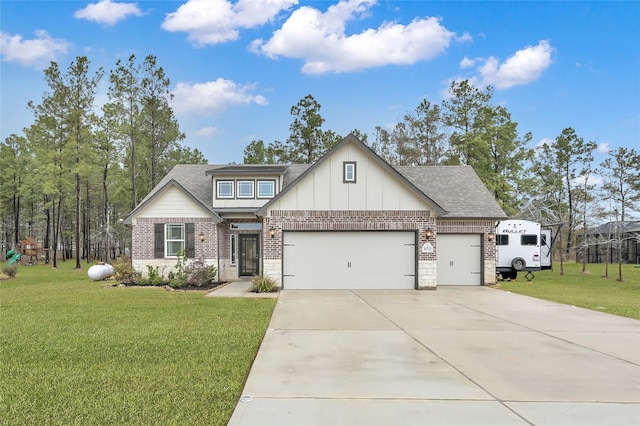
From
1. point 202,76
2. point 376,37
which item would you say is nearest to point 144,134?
point 202,76

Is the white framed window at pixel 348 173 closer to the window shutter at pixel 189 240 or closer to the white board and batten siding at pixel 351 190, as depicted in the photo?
the white board and batten siding at pixel 351 190

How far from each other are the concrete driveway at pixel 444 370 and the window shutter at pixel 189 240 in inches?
372

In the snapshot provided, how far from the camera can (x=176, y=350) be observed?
6805 mm

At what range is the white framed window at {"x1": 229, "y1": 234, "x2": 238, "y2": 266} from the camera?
1980 centimetres

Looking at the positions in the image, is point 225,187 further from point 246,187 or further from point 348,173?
point 348,173

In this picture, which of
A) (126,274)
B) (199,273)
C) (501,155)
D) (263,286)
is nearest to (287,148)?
(501,155)

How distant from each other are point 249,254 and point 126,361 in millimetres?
13933

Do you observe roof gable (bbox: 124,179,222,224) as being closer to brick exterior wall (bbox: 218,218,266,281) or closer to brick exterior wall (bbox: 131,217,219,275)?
brick exterior wall (bbox: 131,217,219,275)

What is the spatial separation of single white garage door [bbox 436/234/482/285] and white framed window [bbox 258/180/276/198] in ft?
26.6

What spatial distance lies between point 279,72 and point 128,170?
22992 millimetres

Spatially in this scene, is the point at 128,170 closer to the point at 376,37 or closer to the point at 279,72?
the point at 279,72

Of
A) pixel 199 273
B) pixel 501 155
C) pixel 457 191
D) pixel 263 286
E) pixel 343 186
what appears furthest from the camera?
pixel 501 155

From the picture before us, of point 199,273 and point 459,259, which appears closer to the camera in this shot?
point 199,273

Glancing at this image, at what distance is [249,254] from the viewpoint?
2012cm
